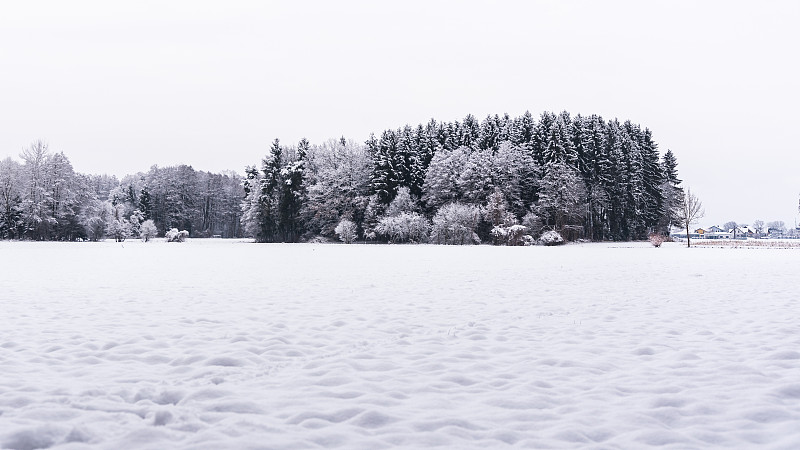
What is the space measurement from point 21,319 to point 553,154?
200 ft

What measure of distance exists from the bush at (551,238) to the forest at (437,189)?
1.77m

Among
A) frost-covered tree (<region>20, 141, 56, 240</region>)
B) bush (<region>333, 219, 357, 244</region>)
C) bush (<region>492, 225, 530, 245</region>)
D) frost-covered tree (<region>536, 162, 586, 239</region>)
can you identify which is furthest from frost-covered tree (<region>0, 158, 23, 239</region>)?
frost-covered tree (<region>536, 162, 586, 239</region>)

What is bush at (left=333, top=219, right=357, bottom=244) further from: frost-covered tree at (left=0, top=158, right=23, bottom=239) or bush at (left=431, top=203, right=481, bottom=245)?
frost-covered tree at (left=0, top=158, right=23, bottom=239)

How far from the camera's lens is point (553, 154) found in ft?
207

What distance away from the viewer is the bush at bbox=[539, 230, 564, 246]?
55.8 m

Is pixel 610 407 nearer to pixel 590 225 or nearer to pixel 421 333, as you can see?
pixel 421 333

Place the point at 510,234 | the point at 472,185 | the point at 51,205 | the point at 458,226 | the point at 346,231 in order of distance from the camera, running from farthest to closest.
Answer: the point at 51,205, the point at 346,231, the point at 472,185, the point at 458,226, the point at 510,234

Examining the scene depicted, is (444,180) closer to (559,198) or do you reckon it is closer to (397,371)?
(559,198)

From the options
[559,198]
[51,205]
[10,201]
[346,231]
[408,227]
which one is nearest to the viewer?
[408,227]

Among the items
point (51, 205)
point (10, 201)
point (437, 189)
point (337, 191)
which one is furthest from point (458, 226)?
point (10, 201)

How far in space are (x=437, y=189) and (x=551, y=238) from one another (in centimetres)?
1533

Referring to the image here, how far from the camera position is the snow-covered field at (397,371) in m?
4.06

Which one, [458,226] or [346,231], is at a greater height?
[458,226]

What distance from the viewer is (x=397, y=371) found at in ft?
19.3
